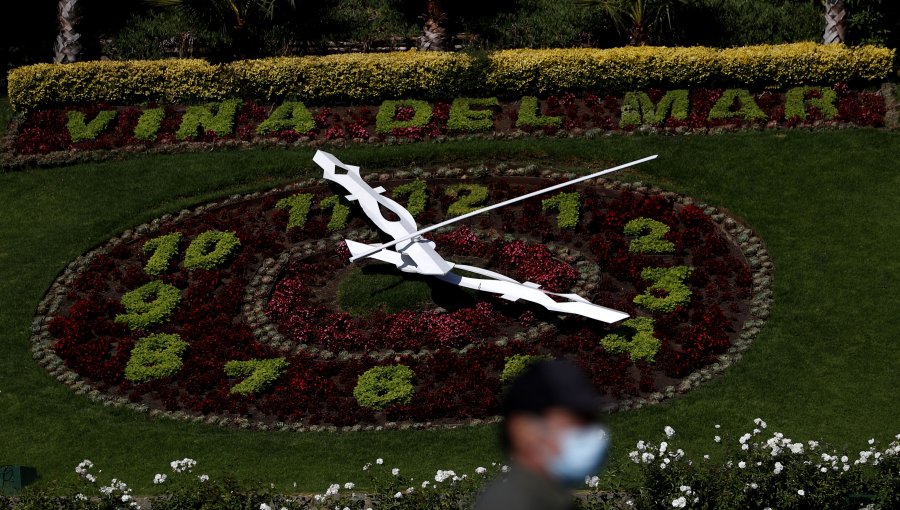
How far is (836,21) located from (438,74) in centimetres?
1038

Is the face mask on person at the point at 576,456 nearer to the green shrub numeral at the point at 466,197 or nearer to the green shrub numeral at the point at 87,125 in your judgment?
the green shrub numeral at the point at 466,197

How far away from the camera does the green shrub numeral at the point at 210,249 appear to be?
2717 centimetres

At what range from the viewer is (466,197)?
28.8 metres

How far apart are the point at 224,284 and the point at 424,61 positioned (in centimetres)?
879

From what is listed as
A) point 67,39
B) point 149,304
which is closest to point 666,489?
point 149,304

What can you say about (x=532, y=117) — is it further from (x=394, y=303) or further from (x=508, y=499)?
(x=508, y=499)

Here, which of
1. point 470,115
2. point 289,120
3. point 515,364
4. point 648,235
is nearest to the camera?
point 515,364

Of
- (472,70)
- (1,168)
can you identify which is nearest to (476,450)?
(472,70)

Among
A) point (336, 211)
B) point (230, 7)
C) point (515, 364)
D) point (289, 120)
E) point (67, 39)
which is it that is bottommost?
point (515, 364)

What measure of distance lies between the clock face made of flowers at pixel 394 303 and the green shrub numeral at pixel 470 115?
2.09 metres

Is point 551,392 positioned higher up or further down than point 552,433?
higher up

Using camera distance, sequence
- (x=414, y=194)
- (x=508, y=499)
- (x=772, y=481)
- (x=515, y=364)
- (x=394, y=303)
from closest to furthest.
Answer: (x=508, y=499) < (x=772, y=481) < (x=515, y=364) < (x=394, y=303) < (x=414, y=194)

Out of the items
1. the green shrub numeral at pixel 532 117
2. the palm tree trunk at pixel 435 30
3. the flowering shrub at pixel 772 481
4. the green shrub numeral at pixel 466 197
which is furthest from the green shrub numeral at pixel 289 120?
the flowering shrub at pixel 772 481

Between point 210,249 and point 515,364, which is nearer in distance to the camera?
point 515,364
